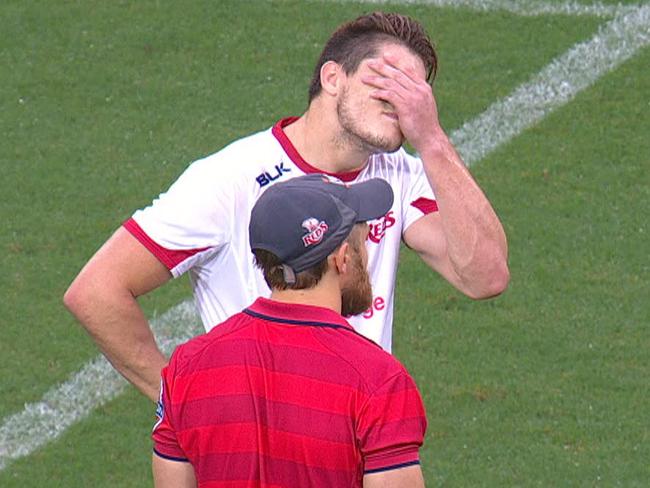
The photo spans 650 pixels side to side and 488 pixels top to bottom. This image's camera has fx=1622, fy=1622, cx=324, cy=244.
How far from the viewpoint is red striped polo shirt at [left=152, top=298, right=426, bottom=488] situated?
132 inches

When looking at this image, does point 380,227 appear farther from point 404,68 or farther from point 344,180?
point 404,68

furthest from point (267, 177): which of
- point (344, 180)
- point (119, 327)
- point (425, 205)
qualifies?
point (119, 327)

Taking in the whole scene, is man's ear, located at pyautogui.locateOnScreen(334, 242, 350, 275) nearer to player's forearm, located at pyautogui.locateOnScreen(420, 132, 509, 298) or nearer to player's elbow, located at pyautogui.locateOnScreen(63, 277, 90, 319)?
player's forearm, located at pyautogui.locateOnScreen(420, 132, 509, 298)

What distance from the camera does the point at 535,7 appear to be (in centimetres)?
921

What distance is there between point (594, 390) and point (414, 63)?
2760 millimetres

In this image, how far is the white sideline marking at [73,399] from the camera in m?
6.58

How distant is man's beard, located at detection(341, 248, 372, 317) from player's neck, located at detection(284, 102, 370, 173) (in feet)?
2.60

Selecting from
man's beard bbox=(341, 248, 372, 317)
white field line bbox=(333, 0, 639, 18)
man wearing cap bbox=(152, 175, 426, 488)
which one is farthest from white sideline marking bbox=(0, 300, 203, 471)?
man's beard bbox=(341, 248, 372, 317)

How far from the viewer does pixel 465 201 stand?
4.21 meters

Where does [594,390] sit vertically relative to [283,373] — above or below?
below

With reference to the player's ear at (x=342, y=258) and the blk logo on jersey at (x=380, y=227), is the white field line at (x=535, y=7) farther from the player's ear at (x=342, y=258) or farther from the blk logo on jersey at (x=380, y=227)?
the player's ear at (x=342, y=258)

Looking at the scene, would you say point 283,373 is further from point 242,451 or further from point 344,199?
point 344,199

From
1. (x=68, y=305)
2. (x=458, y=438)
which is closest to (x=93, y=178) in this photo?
(x=458, y=438)

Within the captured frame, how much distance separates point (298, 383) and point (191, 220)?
38.8 inches
